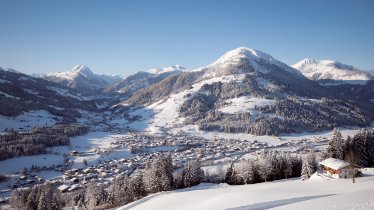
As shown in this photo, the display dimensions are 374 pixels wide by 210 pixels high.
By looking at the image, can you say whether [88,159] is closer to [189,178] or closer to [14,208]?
[14,208]

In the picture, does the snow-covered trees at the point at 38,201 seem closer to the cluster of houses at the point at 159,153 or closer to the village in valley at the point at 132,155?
the village in valley at the point at 132,155

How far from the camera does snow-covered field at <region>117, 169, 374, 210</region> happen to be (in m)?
34.7

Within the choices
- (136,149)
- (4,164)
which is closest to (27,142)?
(4,164)

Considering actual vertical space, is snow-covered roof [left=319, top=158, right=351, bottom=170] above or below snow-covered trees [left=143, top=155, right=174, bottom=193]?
above

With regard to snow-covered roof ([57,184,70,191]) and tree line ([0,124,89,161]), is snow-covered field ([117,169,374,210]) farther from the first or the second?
tree line ([0,124,89,161])

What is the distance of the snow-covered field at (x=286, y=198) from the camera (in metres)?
34.7

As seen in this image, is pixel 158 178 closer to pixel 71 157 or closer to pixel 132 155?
pixel 132 155

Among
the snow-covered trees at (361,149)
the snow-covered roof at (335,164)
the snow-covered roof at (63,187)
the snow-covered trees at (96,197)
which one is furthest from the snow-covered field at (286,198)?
the snow-covered roof at (63,187)

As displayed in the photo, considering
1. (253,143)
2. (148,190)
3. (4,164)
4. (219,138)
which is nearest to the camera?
(148,190)

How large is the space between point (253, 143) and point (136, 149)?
6094 centimetres

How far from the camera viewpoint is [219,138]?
629ft

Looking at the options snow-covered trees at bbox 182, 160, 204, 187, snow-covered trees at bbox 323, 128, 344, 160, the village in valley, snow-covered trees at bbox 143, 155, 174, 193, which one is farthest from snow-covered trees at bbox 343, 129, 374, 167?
snow-covered trees at bbox 143, 155, 174, 193

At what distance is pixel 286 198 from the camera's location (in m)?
43.8

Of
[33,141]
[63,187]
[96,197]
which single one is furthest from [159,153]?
[96,197]
